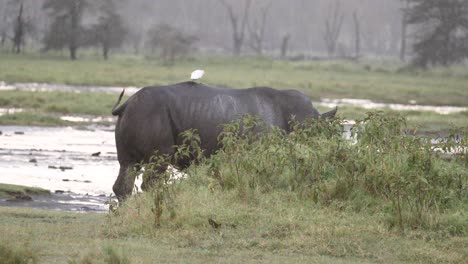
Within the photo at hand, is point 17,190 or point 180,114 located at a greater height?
point 180,114

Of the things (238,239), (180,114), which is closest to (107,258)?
(238,239)

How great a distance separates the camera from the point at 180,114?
408 inches

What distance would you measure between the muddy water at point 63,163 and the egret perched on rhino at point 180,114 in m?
1.67

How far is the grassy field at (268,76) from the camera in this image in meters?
34.4

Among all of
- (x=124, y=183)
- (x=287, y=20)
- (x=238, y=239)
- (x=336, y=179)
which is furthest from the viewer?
(x=287, y=20)

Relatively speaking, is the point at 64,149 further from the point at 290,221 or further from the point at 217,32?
the point at 217,32

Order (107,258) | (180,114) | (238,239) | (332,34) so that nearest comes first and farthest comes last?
(107,258) → (238,239) → (180,114) → (332,34)

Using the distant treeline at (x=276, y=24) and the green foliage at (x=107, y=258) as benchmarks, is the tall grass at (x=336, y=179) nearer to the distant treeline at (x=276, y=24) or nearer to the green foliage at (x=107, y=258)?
the green foliage at (x=107, y=258)

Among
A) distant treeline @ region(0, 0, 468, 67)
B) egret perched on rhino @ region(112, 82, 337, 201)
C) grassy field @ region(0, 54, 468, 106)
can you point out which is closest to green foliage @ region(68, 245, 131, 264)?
egret perched on rhino @ region(112, 82, 337, 201)

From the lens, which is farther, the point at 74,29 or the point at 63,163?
the point at 74,29

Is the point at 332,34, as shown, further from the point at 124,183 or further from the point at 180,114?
the point at 124,183

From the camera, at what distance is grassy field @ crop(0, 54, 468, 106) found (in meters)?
34.4

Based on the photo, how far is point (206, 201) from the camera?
8703mm

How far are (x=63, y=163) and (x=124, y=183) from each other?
5882mm
